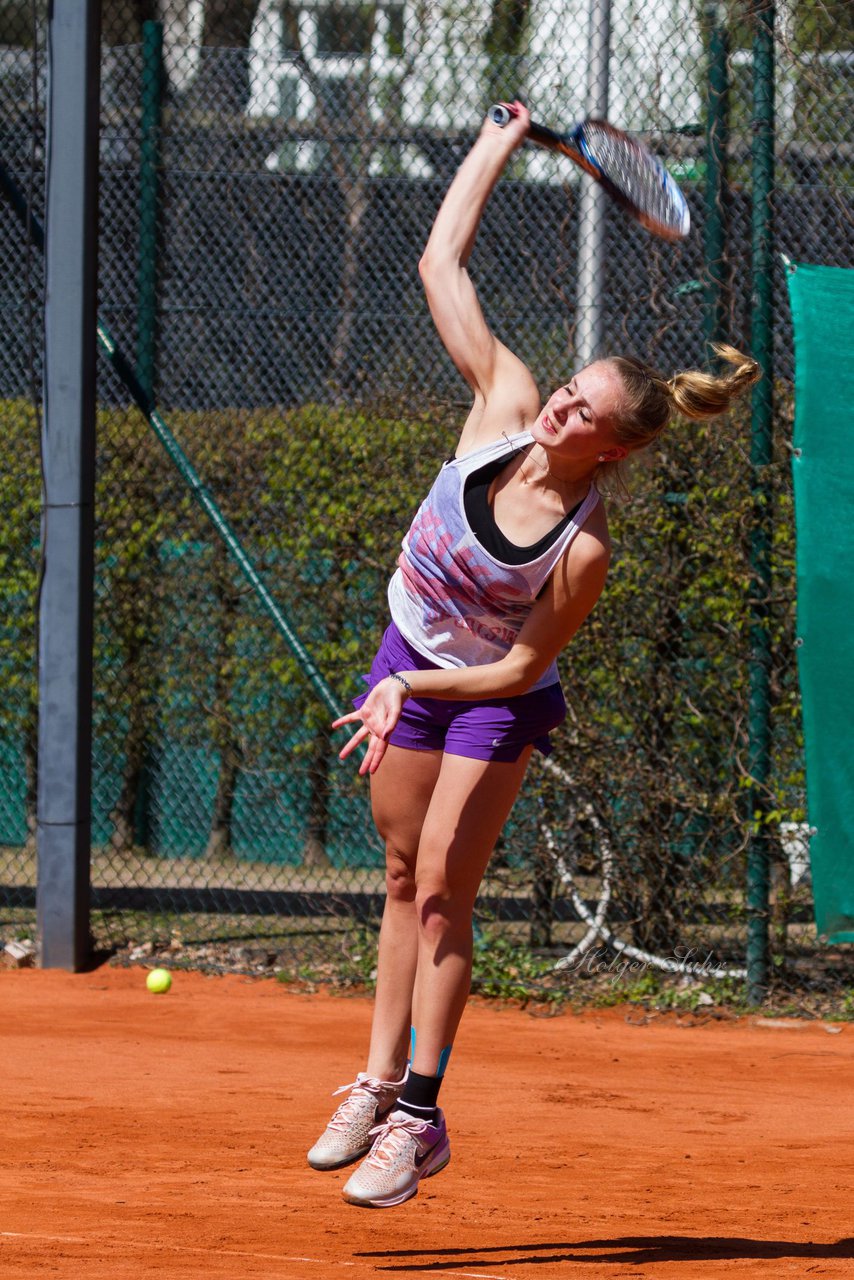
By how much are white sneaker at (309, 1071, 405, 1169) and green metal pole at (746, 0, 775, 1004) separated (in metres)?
2.76

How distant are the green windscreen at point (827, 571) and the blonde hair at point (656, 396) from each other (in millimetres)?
2463

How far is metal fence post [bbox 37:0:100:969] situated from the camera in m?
6.36

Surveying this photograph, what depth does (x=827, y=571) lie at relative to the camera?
5.69 metres

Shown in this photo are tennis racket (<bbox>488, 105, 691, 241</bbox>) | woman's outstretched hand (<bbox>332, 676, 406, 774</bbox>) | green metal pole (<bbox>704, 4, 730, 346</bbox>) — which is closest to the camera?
woman's outstretched hand (<bbox>332, 676, 406, 774</bbox>)

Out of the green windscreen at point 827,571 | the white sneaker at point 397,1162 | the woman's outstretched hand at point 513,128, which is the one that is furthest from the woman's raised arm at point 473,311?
the green windscreen at point 827,571

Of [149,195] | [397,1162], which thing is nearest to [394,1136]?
[397,1162]

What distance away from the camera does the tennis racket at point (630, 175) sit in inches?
152

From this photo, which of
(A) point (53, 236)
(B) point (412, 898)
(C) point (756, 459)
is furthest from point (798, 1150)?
(A) point (53, 236)

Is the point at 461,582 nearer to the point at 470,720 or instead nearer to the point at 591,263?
the point at 470,720

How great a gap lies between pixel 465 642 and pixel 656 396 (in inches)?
26.9

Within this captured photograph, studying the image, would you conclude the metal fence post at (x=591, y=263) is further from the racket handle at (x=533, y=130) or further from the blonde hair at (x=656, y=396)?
the blonde hair at (x=656, y=396)

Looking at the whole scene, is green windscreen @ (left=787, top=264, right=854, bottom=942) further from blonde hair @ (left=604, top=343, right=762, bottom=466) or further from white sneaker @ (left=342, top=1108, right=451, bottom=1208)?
white sneaker @ (left=342, top=1108, right=451, bottom=1208)

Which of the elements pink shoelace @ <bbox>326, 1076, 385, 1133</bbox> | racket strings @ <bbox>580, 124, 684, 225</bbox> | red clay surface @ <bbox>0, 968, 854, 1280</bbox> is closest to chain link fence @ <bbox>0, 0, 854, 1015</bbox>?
red clay surface @ <bbox>0, 968, 854, 1280</bbox>

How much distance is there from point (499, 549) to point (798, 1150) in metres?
2.19
